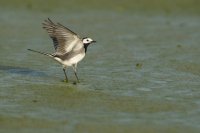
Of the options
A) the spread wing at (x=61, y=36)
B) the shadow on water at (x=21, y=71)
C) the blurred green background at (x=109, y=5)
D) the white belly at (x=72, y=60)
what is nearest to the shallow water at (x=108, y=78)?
the shadow on water at (x=21, y=71)

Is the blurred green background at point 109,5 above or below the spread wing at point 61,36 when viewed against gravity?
below

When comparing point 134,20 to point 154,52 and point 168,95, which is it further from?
point 168,95

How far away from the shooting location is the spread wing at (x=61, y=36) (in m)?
11.0

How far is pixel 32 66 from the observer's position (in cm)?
1258

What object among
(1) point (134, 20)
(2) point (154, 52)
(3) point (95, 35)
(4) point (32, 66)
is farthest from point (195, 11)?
(4) point (32, 66)

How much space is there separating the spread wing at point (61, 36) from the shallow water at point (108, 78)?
568 mm

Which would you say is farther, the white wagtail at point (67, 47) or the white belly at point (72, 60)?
the white belly at point (72, 60)

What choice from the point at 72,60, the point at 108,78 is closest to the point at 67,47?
the point at 72,60

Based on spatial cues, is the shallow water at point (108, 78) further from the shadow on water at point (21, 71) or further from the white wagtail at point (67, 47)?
the white wagtail at point (67, 47)

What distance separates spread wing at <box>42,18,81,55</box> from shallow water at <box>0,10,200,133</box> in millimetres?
568

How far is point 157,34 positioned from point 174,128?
828 centimetres

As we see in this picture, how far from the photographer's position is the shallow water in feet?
27.8

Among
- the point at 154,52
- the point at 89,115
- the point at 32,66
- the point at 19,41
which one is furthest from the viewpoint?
the point at 19,41

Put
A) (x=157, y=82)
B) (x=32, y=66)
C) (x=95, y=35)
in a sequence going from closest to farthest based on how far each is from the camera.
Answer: (x=157, y=82), (x=32, y=66), (x=95, y=35)
